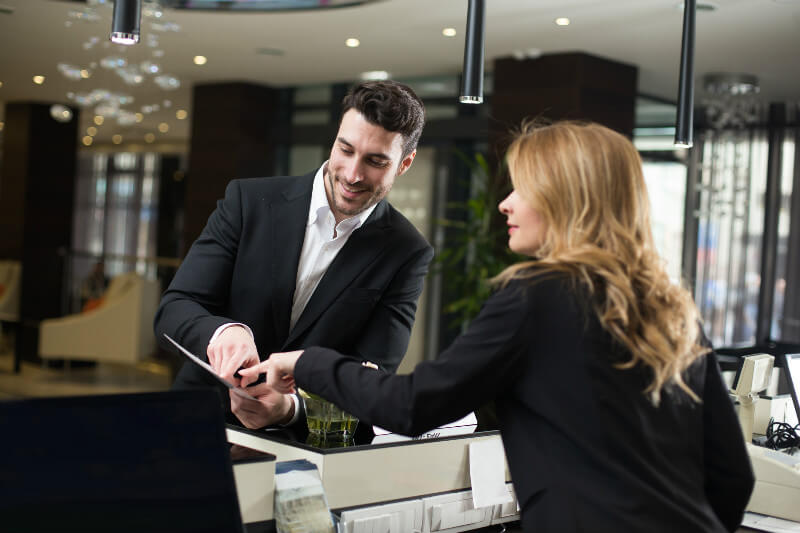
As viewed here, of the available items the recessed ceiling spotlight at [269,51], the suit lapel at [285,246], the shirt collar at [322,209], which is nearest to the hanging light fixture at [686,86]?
the shirt collar at [322,209]

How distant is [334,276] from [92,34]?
6.15m

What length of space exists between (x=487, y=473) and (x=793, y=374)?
4.58 feet

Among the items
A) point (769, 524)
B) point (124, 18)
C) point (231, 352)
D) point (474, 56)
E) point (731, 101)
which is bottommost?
point (769, 524)

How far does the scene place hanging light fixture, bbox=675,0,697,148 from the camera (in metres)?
3.09

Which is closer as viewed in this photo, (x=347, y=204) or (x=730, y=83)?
(x=347, y=204)

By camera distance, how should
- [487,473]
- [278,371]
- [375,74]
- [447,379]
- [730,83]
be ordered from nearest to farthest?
[447,379] → [278,371] → [487,473] → [730,83] → [375,74]

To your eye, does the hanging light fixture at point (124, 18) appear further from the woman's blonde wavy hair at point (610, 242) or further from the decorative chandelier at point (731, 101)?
the decorative chandelier at point (731, 101)

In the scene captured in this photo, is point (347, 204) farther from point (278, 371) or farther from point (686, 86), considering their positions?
point (686, 86)

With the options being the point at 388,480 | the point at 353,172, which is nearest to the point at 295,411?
the point at 388,480

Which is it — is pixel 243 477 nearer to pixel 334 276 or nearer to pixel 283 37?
pixel 334 276

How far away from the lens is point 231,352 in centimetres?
188

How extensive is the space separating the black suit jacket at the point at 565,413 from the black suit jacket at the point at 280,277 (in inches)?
34.3

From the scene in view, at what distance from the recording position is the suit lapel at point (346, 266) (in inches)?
89.9

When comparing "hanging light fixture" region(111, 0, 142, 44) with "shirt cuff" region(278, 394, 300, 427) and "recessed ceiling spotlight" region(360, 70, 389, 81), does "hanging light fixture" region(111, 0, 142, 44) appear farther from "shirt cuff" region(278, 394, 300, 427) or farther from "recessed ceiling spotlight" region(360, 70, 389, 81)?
"recessed ceiling spotlight" region(360, 70, 389, 81)
